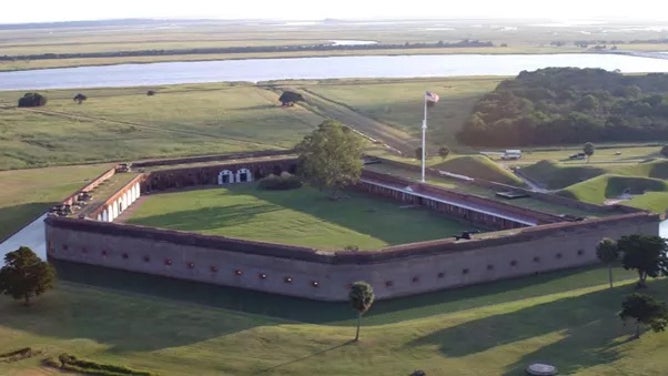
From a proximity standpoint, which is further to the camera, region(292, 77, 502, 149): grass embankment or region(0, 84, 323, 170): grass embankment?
region(292, 77, 502, 149): grass embankment

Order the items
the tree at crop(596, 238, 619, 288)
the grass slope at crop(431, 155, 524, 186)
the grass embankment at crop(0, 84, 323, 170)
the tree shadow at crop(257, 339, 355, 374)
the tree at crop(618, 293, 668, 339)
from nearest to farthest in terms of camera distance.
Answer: the tree shadow at crop(257, 339, 355, 374)
the tree at crop(618, 293, 668, 339)
the tree at crop(596, 238, 619, 288)
the grass slope at crop(431, 155, 524, 186)
the grass embankment at crop(0, 84, 323, 170)

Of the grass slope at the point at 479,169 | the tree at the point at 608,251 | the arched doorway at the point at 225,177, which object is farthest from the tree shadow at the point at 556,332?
the arched doorway at the point at 225,177

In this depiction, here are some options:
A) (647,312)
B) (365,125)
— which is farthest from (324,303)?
(365,125)

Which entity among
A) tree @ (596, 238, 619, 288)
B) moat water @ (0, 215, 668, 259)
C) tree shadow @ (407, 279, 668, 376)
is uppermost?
A: tree @ (596, 238, 619, 288)

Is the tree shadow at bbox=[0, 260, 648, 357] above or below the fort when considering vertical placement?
below

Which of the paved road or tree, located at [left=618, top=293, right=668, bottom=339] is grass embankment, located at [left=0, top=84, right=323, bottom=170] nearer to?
the paved road

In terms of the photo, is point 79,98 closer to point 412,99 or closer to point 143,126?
point 143,126

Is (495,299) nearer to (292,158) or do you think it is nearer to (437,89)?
(292,158)

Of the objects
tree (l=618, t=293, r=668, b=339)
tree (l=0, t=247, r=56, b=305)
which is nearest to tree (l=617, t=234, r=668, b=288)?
tree (l=618, t=293, r=668, b=339)
